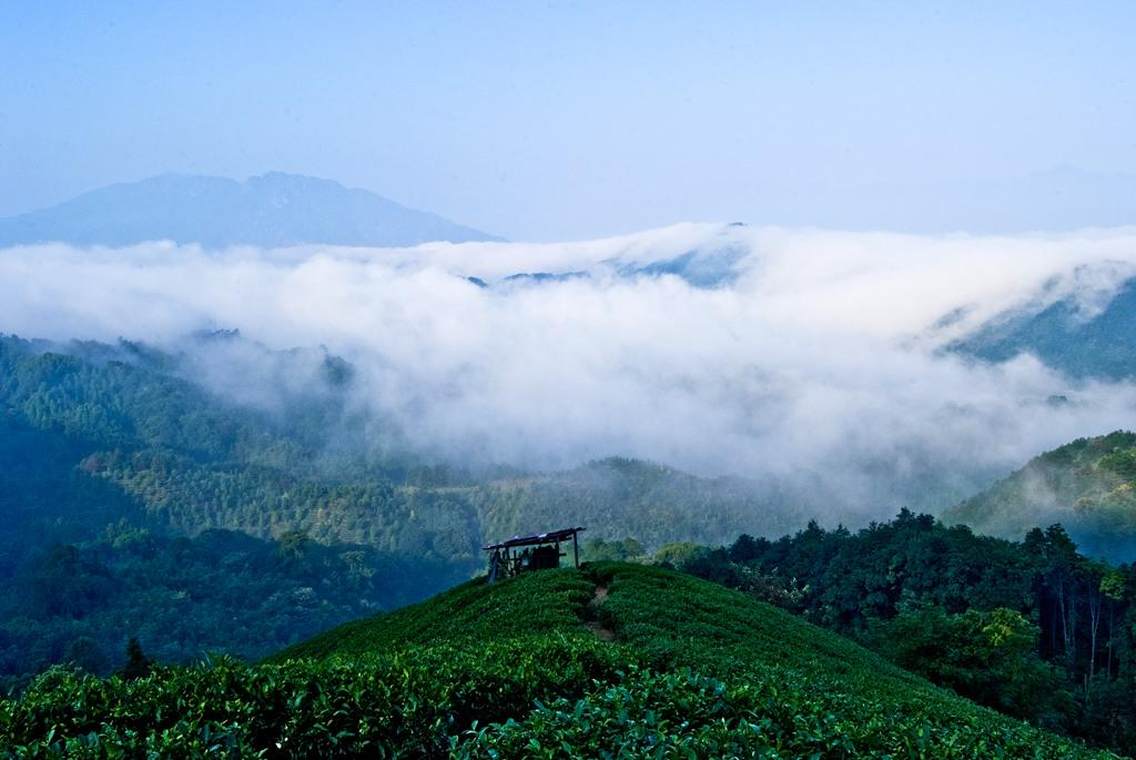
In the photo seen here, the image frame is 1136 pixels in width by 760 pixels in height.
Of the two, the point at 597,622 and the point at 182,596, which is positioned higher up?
the point at 597,622

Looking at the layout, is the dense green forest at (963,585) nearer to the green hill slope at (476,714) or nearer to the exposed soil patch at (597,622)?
the exposed soil patch at (597,622)

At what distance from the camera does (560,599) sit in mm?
31203

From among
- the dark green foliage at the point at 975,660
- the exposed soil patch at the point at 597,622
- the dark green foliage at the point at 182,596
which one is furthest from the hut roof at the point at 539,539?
the dark green foliage at the point at 182,596

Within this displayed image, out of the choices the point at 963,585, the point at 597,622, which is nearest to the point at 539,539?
the point at 597,622

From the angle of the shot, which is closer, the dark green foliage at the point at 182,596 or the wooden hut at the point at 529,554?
the wooden hut at the point at 529,554

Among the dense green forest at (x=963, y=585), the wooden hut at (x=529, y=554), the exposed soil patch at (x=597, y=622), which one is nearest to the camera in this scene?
the exposed soil patch at (x=597, y=622)

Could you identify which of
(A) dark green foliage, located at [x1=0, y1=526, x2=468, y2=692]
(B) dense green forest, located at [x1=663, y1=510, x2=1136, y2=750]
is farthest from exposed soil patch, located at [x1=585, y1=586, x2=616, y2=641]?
(A) dark green foliage, located at [x1=0, y1=526, x2=468, y2=692]

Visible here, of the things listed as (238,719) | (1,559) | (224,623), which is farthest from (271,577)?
(238,719)

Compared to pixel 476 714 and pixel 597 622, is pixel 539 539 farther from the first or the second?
pixel 476 714

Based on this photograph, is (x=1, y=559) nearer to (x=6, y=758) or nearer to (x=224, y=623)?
(x=224, y=623)

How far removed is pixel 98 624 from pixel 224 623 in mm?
18847

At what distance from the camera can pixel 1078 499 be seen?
156 metres

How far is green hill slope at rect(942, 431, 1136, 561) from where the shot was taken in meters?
143

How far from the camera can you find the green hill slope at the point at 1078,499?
14288 cm
